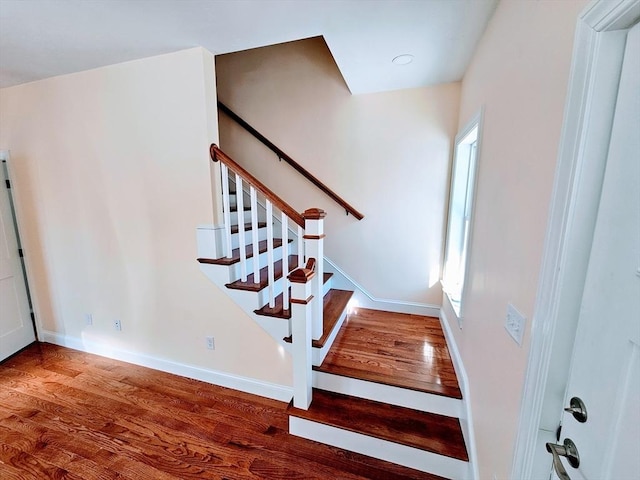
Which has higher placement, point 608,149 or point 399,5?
point 399,5

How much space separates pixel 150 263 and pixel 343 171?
1.97 metres

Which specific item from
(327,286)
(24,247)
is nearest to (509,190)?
(327,286)

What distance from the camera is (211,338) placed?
210 centimetres

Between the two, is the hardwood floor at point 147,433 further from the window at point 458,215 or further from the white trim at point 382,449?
the window at point 458,215

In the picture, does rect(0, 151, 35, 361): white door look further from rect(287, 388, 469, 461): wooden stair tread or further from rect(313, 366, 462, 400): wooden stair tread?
rect(313, 366, 462, 400): wooden stair tread

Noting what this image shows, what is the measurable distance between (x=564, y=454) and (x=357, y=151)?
2435mm

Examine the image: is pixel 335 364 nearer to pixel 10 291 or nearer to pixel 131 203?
pixel 131 203

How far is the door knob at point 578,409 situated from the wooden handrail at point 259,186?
1441 millimetres

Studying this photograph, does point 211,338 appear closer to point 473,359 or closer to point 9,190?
point 473,359

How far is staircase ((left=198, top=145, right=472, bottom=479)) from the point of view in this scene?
4.99 ft

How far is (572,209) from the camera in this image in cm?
70

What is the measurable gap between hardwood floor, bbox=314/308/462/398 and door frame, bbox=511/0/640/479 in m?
0.93

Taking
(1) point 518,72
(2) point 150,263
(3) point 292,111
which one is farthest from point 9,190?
(1) point 518,72

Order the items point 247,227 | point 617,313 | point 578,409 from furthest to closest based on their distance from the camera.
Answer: point 247,227 < point 578,409 < point 617,313
